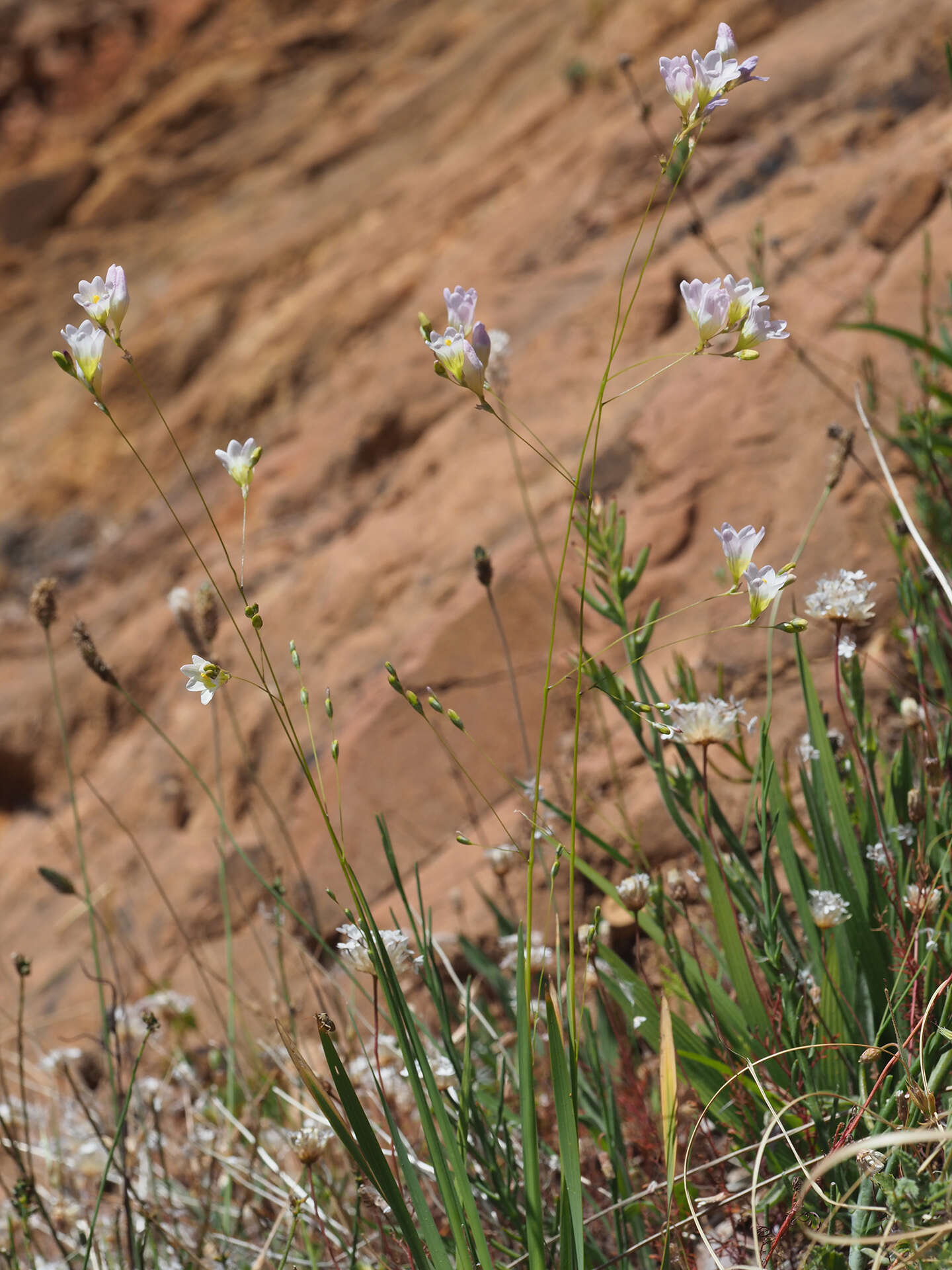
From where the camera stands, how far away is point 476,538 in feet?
12.0

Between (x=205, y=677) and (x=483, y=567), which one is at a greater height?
(x=205, y=677)

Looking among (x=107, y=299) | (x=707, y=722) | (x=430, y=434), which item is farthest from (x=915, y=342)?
(x=430, y=434)

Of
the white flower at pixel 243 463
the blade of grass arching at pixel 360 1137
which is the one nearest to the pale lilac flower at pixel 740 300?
the white flower at pixel 243 463

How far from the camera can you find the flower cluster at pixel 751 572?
109 centimetres

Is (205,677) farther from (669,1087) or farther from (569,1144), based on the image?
(669,1087)

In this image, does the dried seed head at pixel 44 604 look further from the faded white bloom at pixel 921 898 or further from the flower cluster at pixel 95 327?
the faded white bloom at pixel 921 898

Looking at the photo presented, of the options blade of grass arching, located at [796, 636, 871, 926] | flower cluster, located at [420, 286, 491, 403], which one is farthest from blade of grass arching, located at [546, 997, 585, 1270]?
flower cluster, located at [420, 286, 491, 403]

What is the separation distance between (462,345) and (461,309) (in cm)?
8

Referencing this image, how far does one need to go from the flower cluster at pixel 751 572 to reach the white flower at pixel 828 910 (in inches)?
21.4

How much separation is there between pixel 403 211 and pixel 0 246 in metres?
5.59

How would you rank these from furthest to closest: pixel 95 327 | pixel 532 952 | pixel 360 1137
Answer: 1. pixel 532 952
2. pixel 95 327
3. pixel 360 1137

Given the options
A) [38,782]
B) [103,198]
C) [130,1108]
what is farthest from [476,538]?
[103,198]

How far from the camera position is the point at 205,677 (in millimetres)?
1111

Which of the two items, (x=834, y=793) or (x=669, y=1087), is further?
(x=834, y=793)
